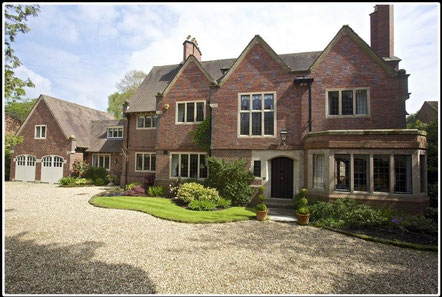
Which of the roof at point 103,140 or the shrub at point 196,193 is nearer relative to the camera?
the shrub at point 196,193

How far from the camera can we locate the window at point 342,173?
10808 millimetres

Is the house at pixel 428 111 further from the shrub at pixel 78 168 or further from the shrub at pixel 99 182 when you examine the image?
the shrub at pixel 78 168

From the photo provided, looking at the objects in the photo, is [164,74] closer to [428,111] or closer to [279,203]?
[279,203]

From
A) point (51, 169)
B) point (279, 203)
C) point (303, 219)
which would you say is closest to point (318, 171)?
point (279, 203)

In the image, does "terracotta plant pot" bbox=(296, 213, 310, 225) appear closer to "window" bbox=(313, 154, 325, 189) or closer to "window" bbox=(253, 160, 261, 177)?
"window" bbox=(313, 154, 325, 189)

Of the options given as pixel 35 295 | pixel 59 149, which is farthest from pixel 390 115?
pixel 59 149

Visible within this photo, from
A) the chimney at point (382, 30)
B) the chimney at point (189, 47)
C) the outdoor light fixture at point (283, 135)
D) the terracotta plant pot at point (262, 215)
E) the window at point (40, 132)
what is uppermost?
the chimney at point (189, 47)

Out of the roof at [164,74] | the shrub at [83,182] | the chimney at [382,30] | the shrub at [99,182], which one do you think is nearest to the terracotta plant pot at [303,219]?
the roof at [164,74]

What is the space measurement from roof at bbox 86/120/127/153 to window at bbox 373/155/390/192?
75.5 feet

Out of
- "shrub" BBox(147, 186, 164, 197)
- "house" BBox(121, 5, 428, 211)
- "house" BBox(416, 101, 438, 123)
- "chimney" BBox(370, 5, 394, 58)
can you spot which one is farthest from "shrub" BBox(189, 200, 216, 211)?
"house" BBox(416, 101, 438, 123)

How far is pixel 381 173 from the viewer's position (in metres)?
10.4

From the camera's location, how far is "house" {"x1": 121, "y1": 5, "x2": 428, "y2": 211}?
404 inches

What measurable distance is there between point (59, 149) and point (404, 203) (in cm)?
3112

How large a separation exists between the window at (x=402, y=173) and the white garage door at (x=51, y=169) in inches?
1185
